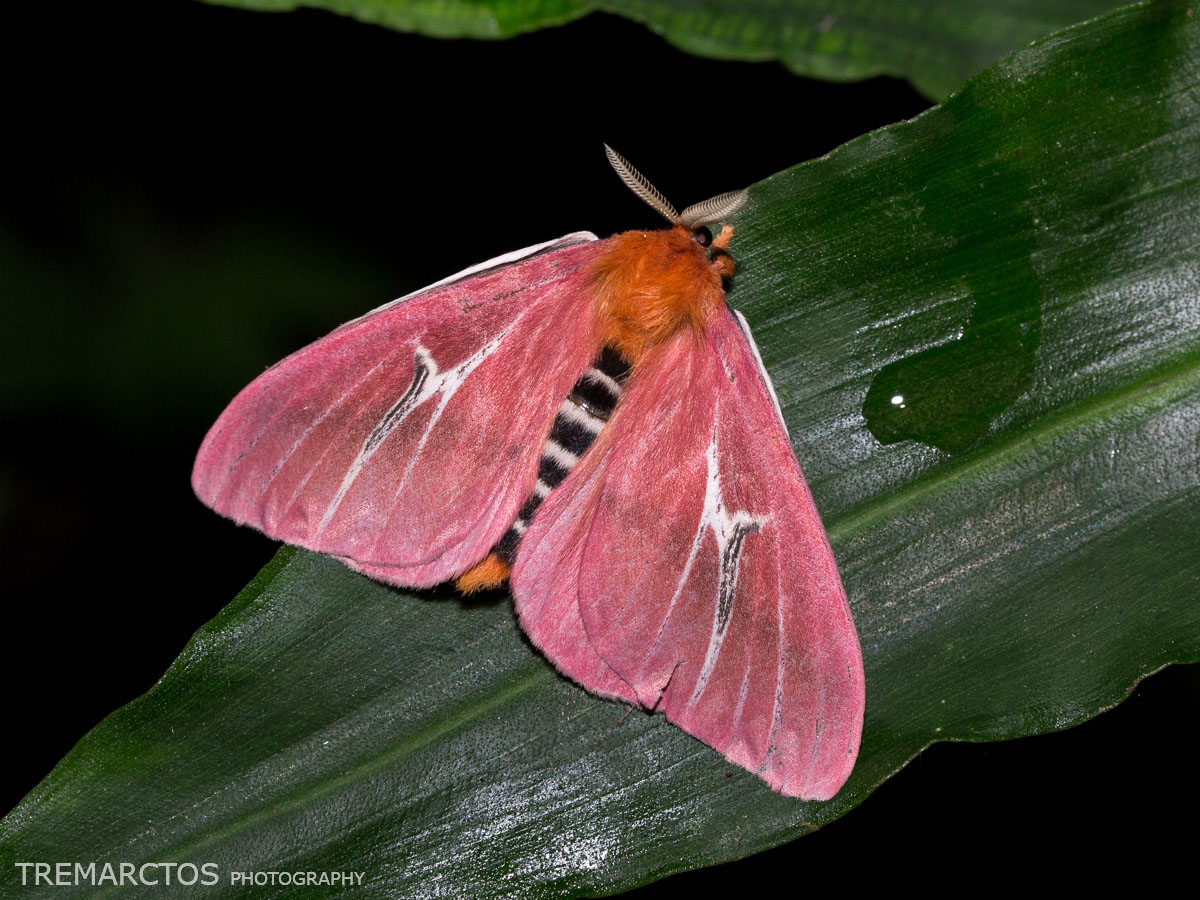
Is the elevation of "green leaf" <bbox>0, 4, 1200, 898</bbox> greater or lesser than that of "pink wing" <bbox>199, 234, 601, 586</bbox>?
lesser

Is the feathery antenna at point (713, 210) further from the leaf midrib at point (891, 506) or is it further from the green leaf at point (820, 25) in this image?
the leaf midrib at point (891, 506)

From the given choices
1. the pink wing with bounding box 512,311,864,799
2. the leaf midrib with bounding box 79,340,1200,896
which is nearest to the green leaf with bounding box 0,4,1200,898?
the leaf midrib with bounding box 79,340,1200,896

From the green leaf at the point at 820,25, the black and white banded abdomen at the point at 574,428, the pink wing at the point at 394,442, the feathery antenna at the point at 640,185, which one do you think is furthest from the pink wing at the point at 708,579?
the green leaf at the point at 820,25

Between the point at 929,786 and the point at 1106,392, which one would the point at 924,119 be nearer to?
the point at 1106,392

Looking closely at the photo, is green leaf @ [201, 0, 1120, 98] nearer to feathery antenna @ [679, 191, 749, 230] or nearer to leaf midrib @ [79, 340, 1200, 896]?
feathery antenna @ [679, 191, 749, 230]

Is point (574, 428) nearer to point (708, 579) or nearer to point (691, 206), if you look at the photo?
point (708, 579)

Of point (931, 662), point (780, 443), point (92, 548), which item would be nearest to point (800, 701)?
point (931, 662)
